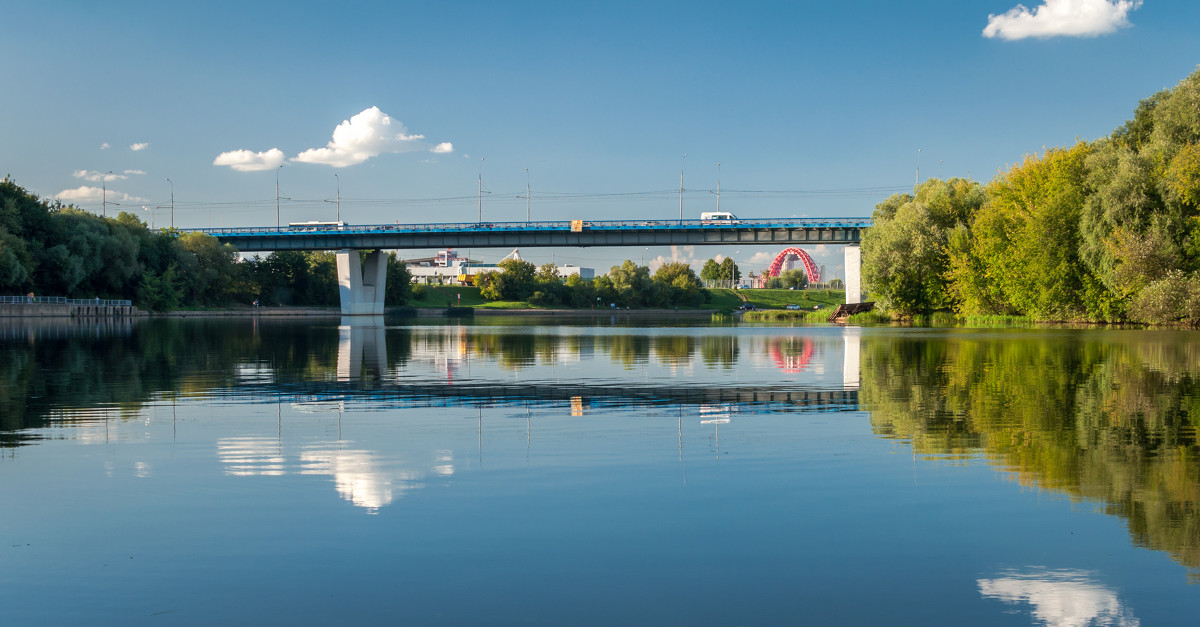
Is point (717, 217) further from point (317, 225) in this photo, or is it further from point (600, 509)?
point (600, 509)

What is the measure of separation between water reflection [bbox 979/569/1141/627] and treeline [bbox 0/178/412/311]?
355 feet

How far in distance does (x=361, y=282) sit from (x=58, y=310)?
45781 millimetres

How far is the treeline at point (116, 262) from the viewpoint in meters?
103

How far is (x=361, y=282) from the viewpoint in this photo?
468 ft

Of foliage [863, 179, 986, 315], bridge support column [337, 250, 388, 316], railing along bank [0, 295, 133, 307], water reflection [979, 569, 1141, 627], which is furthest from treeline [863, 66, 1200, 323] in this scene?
railing along bank [0, 295, 133, 307]

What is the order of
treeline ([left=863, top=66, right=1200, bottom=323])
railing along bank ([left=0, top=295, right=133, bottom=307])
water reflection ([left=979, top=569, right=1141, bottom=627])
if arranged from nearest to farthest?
water reflection ([left=979, top=569, right=1141, bottom=627]), treeline ([left=863, top=66, right=1200, bottom=323]), railing along bank ([left=0, top=295, right=133, bottom=307])

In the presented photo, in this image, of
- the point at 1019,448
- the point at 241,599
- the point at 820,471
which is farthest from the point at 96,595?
the point at 1019,448

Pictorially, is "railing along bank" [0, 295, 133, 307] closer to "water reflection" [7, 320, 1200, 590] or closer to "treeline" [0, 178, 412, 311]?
"treeline" [0, 178, 412, 311]

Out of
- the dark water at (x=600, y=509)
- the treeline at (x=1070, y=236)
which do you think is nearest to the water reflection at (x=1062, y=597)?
the dark water at (x=600, y=509)

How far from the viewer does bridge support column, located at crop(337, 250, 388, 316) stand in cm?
13912

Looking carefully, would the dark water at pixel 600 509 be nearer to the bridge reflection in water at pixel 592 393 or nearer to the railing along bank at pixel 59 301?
the bridge reflection in water at pixel 592 393

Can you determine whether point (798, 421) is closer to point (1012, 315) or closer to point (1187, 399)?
point (1187, 399)

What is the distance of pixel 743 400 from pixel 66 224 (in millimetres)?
117597

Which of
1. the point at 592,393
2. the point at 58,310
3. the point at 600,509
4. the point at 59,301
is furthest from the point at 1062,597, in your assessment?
the point at 59,301
